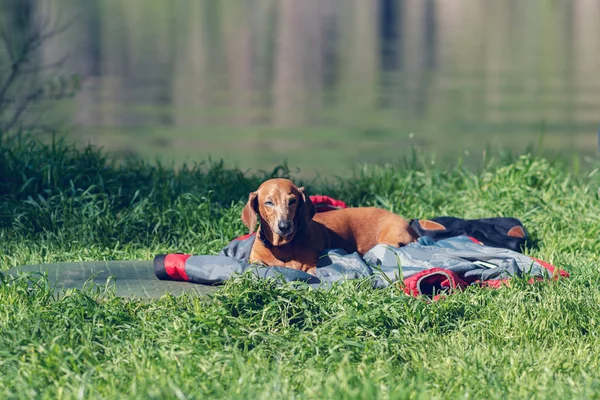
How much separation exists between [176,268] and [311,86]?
14696mm

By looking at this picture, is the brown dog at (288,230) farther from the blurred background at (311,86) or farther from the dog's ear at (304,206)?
the blurred background at (311,86)

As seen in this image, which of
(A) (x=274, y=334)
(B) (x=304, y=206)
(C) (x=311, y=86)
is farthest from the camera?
(C) (x=311, y=86)

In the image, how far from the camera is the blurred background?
547 inches

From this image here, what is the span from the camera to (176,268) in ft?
18.1

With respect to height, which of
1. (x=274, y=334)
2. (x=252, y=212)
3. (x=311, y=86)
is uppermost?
(x=252, y=212)

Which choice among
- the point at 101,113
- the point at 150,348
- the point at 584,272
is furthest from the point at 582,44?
the point at 150,348

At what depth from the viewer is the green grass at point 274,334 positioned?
3.87m

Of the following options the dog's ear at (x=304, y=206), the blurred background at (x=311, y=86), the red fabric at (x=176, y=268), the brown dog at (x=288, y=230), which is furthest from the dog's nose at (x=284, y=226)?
the blurred background at (x=311, y=86)

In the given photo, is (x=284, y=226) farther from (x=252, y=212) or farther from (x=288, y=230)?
(x=252, y=212)

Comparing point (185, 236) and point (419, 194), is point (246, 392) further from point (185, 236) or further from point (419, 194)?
point (419, 194)

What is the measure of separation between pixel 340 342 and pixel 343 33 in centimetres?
2821

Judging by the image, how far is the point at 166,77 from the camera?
68.0 feet

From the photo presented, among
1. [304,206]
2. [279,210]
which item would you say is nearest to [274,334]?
[279,210]

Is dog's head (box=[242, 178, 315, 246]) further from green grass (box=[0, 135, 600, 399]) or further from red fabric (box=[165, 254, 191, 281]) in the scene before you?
green grass (box=[0, 135, 600, 399])
